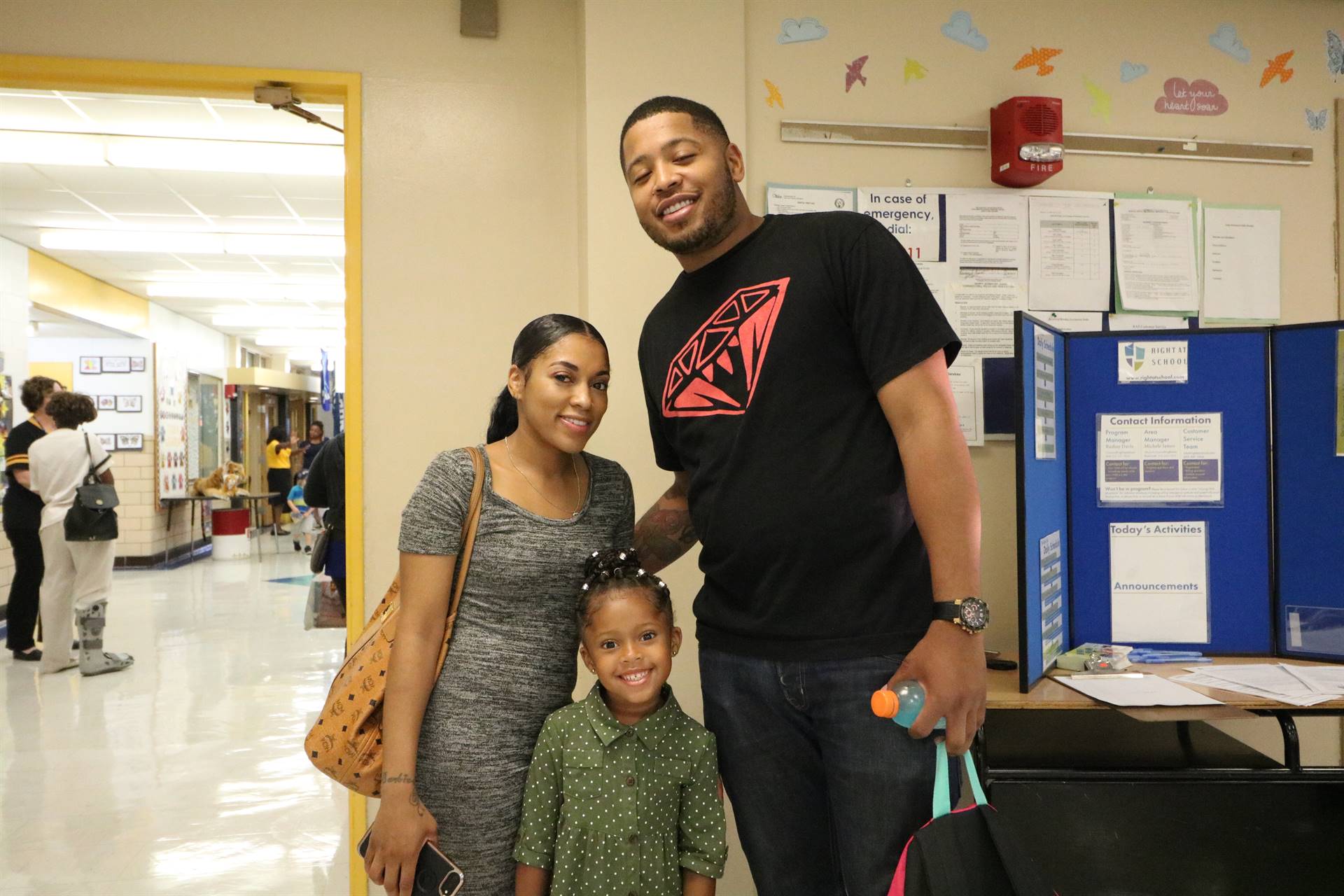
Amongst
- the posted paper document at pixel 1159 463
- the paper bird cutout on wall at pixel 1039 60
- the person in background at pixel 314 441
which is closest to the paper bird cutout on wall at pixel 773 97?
the paper bird cutout on wall at pixel 1039 60

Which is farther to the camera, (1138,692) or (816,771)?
(1138,692)

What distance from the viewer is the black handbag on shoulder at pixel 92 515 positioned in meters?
5.33

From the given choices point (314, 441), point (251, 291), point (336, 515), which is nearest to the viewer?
point (336, 515)

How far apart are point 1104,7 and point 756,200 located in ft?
4.19

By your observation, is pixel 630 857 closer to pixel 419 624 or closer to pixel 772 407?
pixel 419 624

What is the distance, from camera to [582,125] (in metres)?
2.62

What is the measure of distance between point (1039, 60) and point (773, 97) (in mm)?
849

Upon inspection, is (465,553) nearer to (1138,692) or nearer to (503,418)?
(503,418)

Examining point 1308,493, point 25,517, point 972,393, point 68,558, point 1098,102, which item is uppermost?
point 1098,102

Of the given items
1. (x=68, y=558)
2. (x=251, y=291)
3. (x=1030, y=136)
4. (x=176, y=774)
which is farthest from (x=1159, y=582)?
(x=251, y=291)

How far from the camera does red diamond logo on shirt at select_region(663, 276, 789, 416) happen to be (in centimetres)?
144

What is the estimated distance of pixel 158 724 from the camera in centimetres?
451

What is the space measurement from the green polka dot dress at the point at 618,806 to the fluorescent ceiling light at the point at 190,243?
7090mm

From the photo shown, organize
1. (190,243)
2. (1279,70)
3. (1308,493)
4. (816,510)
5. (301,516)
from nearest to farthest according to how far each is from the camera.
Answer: (816,510), (1308,493), (1279,70), (190,243), (301,516)
